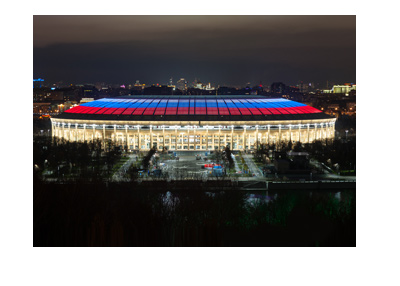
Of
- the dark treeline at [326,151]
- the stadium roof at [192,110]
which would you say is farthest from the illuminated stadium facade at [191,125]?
the dark treeline at [326,151]

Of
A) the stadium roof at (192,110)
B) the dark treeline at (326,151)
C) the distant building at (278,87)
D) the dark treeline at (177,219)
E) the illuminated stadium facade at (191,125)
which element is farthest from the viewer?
the distant building at (278,87)

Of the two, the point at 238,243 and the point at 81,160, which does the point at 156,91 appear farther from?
the point at 238,243

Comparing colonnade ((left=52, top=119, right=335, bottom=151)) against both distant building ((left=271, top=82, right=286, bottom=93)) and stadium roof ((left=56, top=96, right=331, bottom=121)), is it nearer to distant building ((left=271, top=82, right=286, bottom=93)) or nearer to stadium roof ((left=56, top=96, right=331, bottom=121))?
stadium roof ((left=56, top=96, right=331, bottom=121))

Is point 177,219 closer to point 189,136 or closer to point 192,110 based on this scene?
point 189,136

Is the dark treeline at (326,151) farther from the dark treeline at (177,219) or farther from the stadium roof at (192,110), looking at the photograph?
the dark treeline at (177,219)

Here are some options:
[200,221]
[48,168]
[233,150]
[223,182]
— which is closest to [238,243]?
[200,221]

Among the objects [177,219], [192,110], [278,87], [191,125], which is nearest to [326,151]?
[191,125]
